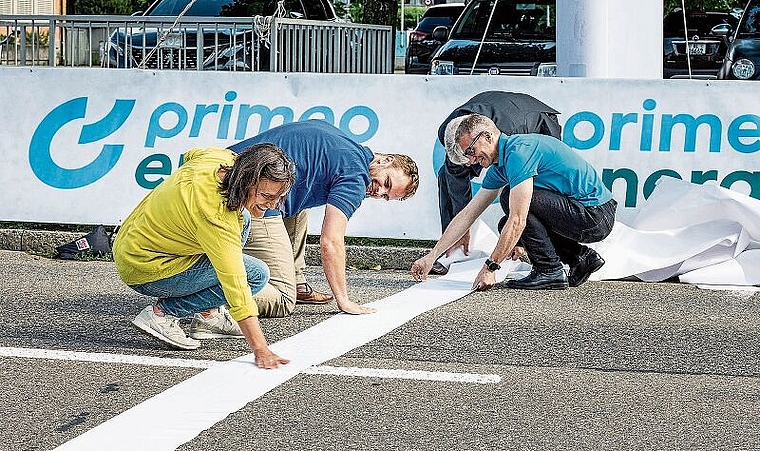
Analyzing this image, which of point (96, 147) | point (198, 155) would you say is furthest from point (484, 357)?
point (96, 147)

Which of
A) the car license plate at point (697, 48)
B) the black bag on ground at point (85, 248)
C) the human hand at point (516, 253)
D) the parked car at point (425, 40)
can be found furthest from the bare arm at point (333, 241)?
the parked car at point (425, 40)

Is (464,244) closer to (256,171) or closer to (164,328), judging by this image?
(164,328)

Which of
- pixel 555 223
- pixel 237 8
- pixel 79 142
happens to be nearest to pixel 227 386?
pixel 555 223

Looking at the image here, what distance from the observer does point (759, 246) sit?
8320 millimetres

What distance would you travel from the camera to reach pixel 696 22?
1964cm

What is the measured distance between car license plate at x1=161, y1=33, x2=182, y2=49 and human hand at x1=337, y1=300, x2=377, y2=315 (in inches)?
264

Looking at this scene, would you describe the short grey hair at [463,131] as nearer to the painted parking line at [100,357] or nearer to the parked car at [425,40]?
the painted parking line at [100,357]

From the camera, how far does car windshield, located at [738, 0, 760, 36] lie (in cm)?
1566

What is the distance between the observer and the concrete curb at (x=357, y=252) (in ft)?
30.0

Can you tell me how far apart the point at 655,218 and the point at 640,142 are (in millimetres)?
749

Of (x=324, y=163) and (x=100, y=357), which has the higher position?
(x=324, y=163)

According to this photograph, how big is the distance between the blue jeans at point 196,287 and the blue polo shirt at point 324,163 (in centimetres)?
60

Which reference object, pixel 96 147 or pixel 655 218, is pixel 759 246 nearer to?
pixel 655 218

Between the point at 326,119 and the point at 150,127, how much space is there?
4.63ft
